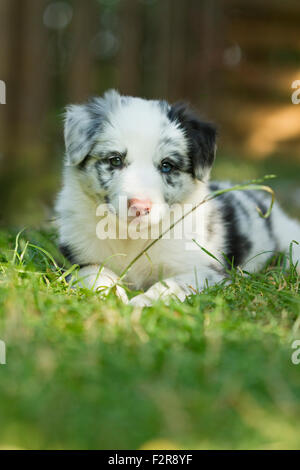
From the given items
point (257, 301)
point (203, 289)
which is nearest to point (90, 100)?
point (203, 289)

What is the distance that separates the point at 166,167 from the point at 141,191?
0.35m

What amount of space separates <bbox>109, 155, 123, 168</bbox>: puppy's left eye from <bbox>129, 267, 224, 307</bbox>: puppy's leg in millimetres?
669

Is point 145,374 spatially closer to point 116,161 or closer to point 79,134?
point 116,161

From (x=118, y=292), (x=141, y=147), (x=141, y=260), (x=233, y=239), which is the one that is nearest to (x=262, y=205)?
(x=233, y=239)

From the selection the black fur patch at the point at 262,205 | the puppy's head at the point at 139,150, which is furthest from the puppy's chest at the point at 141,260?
the black fur patch at the point at 262,205

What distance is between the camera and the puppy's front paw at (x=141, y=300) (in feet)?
9.37

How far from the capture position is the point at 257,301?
2812mm

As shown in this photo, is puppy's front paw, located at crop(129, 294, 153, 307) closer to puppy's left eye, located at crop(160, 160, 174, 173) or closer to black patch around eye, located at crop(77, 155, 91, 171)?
puppy's left eye, located at crop(160, 160, 174, 173)

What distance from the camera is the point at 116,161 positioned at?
323cm

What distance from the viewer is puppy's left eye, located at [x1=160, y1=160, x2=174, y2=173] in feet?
10.7

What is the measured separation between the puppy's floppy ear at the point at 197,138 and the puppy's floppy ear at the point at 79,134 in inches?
18.3

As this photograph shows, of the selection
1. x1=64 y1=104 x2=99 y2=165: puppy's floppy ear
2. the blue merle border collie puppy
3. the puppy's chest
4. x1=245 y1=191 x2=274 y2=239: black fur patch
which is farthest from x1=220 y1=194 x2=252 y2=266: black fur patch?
x1=64 y1=104 x2=99 y2=165: puppy's floppy ear

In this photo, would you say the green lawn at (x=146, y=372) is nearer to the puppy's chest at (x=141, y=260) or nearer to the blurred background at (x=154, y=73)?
the puppy's chest at (x=141, y=260)

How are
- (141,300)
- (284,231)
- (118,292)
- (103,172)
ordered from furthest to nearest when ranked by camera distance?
(284,231)
(103,172)
(118,292)
(141,300)
